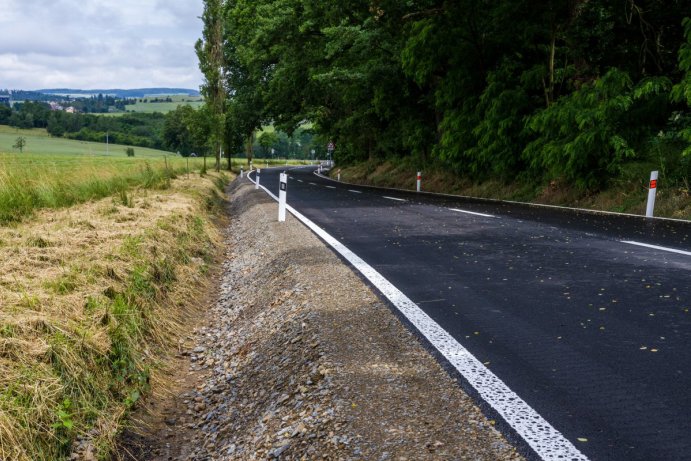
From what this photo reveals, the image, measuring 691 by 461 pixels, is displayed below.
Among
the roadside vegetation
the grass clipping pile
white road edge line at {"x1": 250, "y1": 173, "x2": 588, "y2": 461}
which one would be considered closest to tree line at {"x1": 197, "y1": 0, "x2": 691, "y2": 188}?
the roadside vegetation

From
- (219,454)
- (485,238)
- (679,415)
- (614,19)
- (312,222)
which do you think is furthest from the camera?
(614,19)

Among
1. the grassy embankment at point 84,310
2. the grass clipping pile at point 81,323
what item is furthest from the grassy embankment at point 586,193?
the grass clipping pile at point 81,323

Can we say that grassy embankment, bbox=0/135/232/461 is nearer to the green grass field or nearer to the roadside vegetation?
the green grass field

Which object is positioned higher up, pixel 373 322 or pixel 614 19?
pixel 614 19

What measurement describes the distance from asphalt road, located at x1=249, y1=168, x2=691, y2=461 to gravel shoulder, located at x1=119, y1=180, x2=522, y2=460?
1.39 ft

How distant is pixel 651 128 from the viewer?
1284 cm

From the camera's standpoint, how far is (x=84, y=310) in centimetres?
461

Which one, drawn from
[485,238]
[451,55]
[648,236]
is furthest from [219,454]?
[451,55]

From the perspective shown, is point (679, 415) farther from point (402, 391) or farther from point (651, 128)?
point (651, 128)

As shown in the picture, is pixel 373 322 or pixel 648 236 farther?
pixel 648 236

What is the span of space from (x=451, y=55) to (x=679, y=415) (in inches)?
725

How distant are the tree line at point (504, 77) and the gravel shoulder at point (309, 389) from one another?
9193 mm

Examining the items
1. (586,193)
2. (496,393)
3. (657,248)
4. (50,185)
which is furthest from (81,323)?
(586,193)

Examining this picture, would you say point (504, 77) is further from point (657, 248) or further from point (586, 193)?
point (657, 248)
